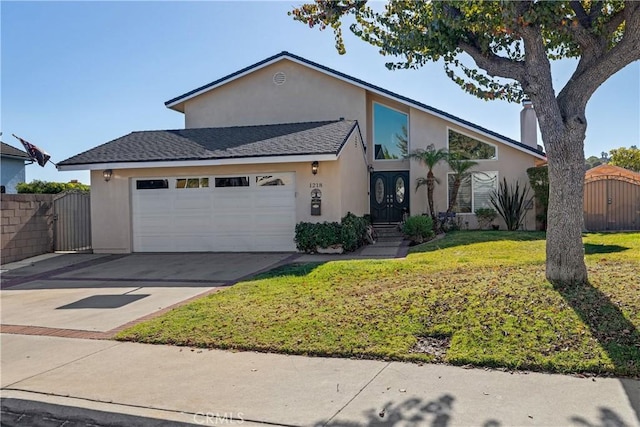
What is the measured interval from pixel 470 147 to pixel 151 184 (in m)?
11.6

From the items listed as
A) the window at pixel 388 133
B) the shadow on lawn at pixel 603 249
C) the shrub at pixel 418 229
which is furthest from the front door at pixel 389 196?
the shadow on lawn at pixel 603 249

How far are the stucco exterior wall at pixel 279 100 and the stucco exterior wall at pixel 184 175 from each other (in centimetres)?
376

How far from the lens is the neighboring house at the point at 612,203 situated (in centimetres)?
1695

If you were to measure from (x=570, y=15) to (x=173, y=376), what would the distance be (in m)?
7.38

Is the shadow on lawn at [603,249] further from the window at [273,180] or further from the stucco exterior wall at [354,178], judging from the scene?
the window at [273,180]

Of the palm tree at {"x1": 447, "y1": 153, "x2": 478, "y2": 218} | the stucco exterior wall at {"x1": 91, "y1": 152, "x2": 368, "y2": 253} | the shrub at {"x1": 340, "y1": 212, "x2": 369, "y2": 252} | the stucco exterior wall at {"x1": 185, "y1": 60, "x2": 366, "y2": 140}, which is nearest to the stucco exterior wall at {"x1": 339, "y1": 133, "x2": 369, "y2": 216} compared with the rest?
the stucco exterior wall at {"x1": 91, "y1": 152, "x2": 368, "y2": 253}

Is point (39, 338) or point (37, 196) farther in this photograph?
point (37, 196)

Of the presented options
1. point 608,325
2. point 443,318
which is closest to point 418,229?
point 443,318

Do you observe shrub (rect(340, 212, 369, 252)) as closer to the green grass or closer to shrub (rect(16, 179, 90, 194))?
the green grass

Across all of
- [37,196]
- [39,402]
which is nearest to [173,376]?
[39,402]

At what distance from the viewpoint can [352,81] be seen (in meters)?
17.9

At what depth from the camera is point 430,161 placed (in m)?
16.8

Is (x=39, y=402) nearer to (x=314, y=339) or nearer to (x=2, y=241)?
(x=314, y=339)

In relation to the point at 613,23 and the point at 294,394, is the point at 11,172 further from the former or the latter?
the point at 613,23
